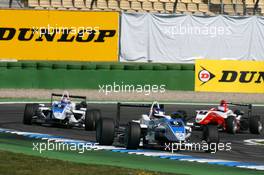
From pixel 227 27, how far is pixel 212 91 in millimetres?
3049

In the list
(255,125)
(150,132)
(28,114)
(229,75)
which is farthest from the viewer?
(229,75)

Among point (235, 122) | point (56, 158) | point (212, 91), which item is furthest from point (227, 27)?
point (56, 158)

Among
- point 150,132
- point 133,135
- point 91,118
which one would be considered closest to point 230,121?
point 91,118

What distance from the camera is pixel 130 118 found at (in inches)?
926

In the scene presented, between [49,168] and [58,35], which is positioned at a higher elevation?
[58,35]

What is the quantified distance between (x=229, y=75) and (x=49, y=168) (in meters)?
15.9

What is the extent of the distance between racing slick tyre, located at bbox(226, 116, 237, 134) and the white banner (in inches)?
375

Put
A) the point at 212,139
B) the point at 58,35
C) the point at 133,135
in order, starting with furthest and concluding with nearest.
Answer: the point at 58,35
the point at 212,139
the point at 133,135

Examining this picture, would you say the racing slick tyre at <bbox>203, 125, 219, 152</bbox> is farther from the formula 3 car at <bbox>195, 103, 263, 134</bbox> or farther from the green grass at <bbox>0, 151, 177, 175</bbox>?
the formula 3 car at <bbox>195, 103, 263, 134</bbox>

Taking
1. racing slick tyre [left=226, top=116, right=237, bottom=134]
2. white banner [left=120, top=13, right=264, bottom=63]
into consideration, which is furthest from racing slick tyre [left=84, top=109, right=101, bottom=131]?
white banner [left=120, top=13, right=264, bottom=63]

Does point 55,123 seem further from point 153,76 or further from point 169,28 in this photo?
point 169,28

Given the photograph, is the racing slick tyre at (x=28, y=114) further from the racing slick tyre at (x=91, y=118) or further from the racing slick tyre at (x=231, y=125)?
the racing slick tyre at (x=231, y=125)

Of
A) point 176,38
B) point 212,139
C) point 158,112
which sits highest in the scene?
point 176,38

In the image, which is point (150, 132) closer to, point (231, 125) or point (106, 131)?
point (106, 131)
